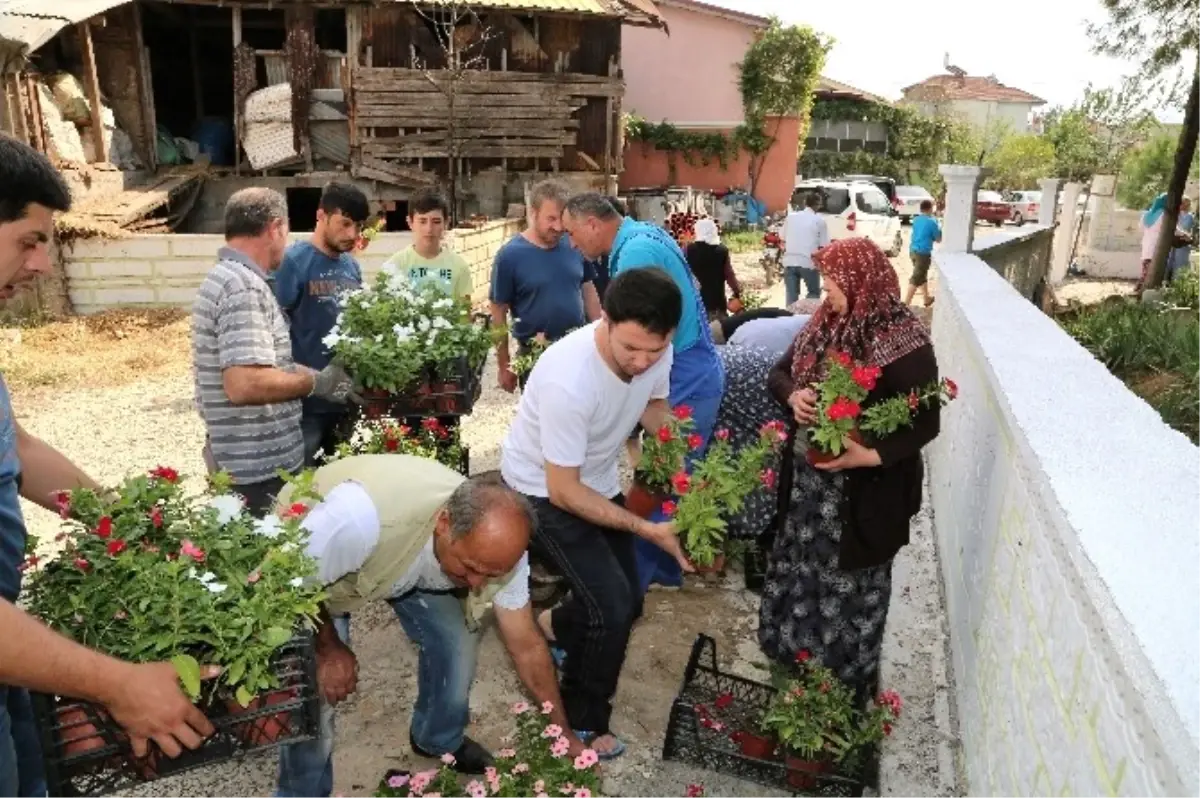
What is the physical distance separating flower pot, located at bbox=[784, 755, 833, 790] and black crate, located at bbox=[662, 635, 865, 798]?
0.01 meters

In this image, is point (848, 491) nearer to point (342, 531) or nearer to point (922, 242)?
point (342, 531)

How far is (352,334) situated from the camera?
4.04m

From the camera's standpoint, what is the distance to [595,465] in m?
3.20

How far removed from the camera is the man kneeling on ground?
2291 mm

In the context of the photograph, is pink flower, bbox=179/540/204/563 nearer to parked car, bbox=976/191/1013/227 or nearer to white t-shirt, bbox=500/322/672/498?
white t-shirt, bbox=500/322/672/498

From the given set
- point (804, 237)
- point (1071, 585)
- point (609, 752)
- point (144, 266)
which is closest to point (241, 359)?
point (609, 752)

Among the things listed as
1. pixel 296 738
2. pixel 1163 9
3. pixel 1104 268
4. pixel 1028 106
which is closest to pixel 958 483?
pixel 296 738

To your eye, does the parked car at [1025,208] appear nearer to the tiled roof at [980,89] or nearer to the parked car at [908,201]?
the parked car at [908,201]

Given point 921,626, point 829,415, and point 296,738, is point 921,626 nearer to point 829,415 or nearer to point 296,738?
point 829,415

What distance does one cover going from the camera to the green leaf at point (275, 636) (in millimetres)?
1825

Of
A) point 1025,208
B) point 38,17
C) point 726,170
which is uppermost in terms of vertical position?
point 38,17

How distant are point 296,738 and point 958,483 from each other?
3241mm

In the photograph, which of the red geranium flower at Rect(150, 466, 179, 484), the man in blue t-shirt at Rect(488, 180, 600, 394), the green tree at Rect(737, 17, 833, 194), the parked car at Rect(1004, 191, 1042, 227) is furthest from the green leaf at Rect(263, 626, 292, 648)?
the parked car at Rect(1004, 191, 1042, 227)

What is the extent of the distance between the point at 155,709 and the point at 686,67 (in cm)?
2492
